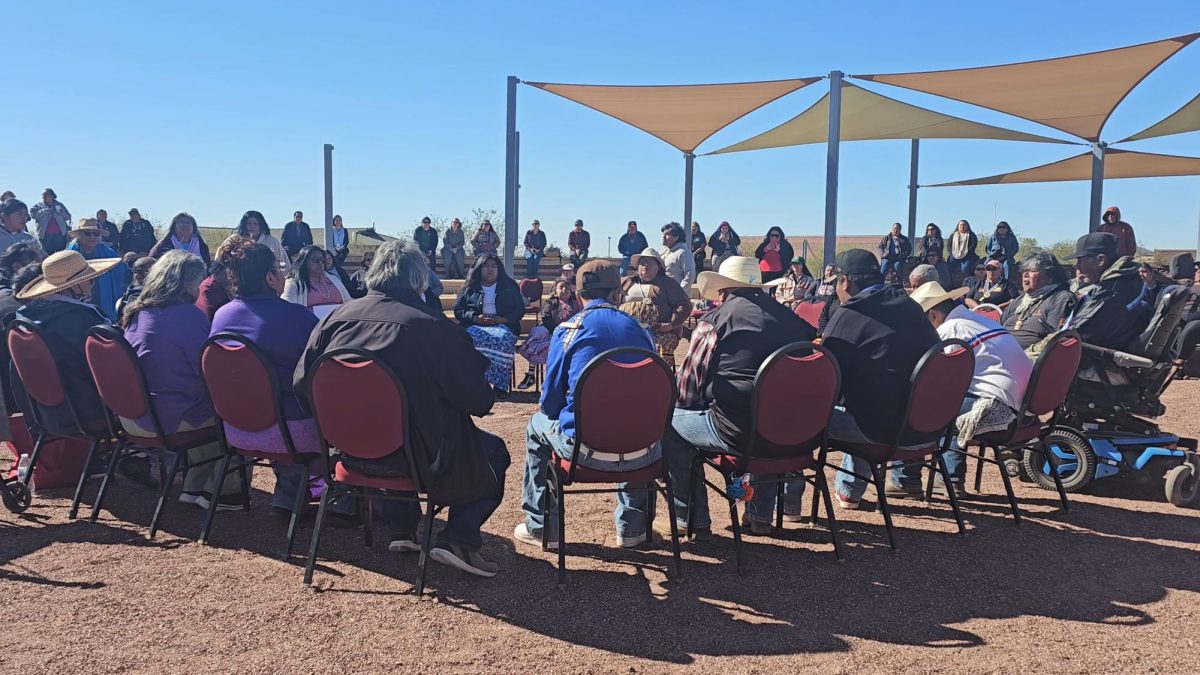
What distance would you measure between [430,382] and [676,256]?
7.06m

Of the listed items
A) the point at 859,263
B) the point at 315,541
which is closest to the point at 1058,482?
the point at 859,263

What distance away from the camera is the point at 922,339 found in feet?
13.0

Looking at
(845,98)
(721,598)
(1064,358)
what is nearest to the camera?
(721,598)

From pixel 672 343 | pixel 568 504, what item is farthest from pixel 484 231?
pixel 568 504

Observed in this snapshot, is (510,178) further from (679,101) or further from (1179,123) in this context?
(1179,123)

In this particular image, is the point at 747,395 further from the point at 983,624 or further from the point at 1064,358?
the point at 1064,358

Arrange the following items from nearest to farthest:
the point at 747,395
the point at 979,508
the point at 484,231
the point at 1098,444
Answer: the point at 747,395, the point at 979,508, the point at 1098,444, the point at 484,231

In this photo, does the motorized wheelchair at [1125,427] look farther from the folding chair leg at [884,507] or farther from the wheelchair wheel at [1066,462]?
the folding chair leg at [884,507]

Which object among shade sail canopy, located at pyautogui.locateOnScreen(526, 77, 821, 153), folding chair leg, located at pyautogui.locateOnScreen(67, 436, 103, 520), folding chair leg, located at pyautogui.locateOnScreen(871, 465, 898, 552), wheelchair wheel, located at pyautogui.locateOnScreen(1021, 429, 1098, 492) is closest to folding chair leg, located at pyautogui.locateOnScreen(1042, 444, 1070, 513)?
wheelchair wheel, located at pyautogui.locateOnScreen(1021, 429, 1098, 492)

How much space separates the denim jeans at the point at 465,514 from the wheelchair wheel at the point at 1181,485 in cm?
365

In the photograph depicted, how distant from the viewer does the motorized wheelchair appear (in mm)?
4848

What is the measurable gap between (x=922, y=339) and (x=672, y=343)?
3.22 metres

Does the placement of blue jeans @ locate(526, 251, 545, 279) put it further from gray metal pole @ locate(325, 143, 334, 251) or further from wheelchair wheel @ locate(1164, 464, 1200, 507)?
wheelchair wheel @ locate(1164, 464, 1200, 507)

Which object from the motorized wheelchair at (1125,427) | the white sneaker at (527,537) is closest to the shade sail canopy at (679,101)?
the motorized wheelchair at (1125,427)
